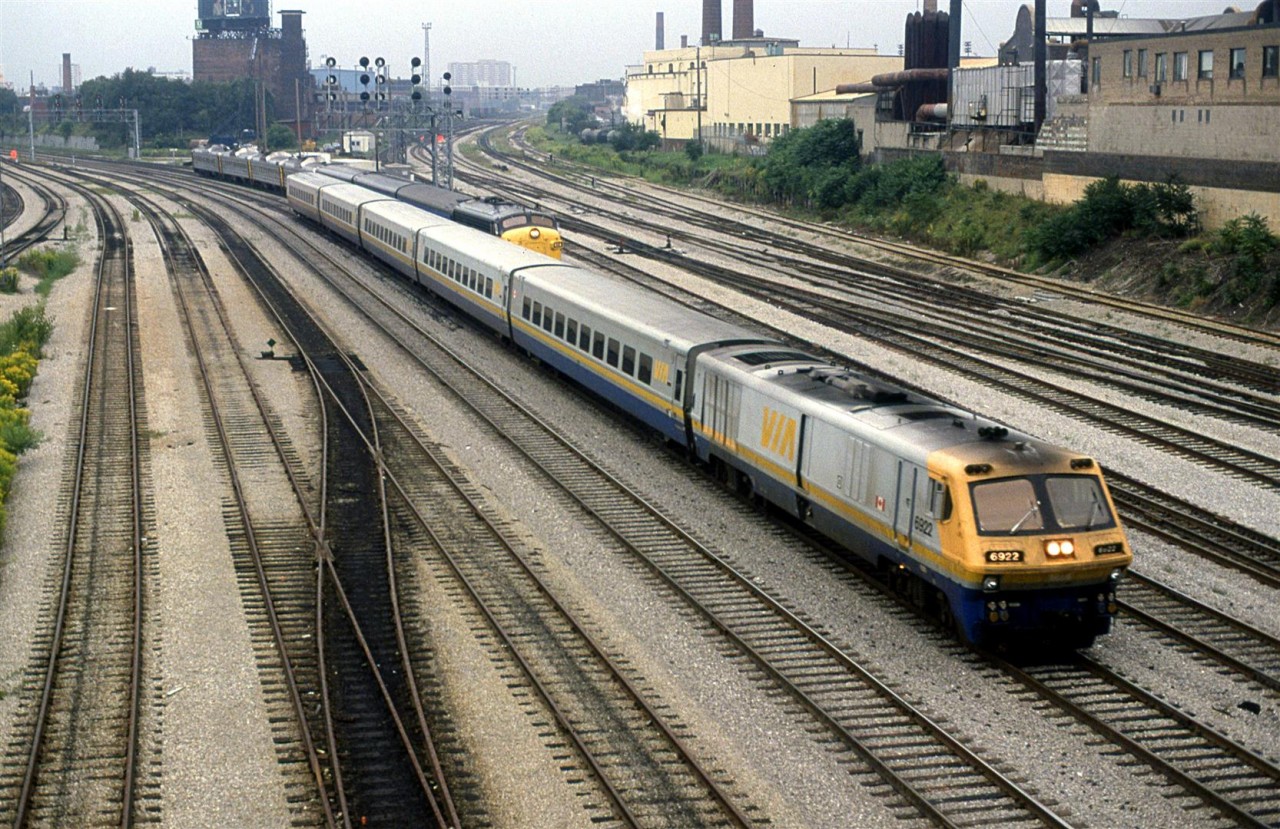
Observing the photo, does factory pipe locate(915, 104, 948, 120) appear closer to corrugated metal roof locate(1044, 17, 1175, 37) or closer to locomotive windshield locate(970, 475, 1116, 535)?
corrugated metal roof locate(1044, 17, 1175, 37)

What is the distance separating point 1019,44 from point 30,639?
6464 centimetres

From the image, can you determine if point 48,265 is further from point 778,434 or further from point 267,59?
point 267,59

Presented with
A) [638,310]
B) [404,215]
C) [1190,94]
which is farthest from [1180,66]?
[638,310]

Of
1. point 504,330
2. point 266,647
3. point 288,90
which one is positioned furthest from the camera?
point 288,90

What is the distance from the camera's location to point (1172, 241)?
40094 mm

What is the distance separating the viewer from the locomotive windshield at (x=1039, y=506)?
13648 mm

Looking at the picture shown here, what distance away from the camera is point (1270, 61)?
38625 millimetres

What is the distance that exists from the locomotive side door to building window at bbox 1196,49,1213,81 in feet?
103

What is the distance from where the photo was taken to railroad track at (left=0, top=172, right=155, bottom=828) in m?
11.7

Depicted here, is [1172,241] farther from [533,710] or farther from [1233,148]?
[533,710]

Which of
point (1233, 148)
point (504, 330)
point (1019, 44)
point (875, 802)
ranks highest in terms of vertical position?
point (1019, 44)

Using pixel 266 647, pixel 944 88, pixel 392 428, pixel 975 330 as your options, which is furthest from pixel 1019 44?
pixel 266 647

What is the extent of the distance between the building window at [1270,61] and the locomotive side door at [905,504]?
1147 inches

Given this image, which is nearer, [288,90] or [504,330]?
[504,330]
